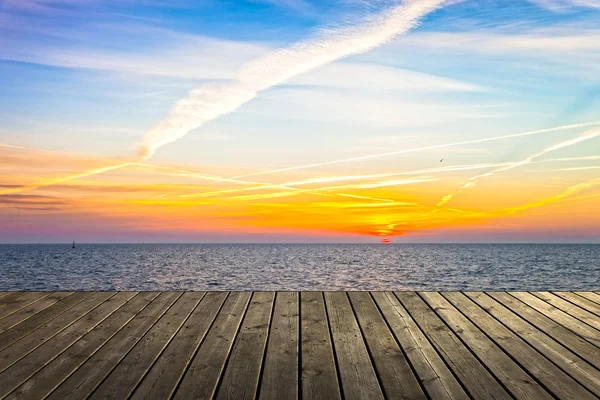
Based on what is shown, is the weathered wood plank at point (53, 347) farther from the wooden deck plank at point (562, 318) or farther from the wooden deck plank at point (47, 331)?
the wooden deck plank at point (562, 318)

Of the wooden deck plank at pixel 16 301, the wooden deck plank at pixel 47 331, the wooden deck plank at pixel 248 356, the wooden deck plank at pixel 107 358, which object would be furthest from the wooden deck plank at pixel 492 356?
the wooden deck plank at pixel 16 301

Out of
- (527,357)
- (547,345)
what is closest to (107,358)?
(527,357)

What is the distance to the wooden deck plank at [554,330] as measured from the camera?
3.59 meters

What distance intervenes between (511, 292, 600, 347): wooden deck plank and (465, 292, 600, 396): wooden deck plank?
31 centimetres

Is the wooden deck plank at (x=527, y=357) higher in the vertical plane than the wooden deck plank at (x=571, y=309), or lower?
higher

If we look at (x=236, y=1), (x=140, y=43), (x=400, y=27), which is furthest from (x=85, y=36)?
(x=400, y=27)

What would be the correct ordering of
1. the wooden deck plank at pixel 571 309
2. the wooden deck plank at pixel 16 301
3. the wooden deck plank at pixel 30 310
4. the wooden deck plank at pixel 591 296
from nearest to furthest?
the wooden deck plank at pixel 30 310, the wooden deck plank at pixel 571 309, the wooden deck plank at pixel 16 301, the wooden deck plank at pixel 591 296

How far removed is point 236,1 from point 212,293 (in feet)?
32.2

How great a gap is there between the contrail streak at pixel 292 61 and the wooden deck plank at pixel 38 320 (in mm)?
10921

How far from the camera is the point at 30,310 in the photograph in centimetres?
480

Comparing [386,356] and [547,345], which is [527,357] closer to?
[547,345]

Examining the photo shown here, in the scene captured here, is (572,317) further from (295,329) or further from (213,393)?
(213,393)

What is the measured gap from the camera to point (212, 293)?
5473 mm

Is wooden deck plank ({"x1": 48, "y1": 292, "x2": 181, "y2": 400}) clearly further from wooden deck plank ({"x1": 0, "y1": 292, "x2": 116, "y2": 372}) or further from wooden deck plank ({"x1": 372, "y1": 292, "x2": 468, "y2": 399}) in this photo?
wooden deck plank ({"x1": 372, "y1": 292, "x2": 468, "y2": 399})
